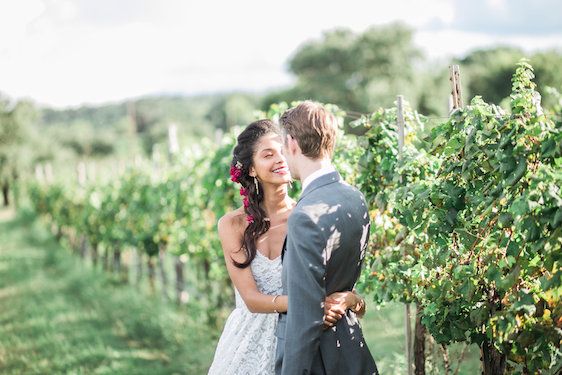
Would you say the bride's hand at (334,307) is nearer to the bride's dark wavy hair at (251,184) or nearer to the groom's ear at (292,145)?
the groom's ear at (292,145)

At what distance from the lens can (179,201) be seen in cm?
872

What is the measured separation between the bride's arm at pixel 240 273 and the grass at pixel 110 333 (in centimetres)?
160

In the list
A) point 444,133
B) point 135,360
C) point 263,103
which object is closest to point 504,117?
point 444,133

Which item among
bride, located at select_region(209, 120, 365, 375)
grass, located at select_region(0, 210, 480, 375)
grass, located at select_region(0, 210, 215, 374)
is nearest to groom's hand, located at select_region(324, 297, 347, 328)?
bride, located at select_region(209, 120, 365, 375)

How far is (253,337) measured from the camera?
11.1 feet

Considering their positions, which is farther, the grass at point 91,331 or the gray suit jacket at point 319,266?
the grass at point 91,331

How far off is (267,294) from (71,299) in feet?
25.7

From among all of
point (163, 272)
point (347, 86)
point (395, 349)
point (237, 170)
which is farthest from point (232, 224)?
point (347, 86)

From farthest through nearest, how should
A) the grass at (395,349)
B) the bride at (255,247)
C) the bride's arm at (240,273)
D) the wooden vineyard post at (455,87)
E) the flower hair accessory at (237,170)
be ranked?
the grass at (395,349) → the wooden vineyard post at (455,87) → the flower hair accessory at (237,170) → the bride at (255,247) → the bride's arm at (240,273)

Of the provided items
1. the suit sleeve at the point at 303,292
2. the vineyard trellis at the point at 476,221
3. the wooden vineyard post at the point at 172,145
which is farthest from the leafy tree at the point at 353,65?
the suit sleeve at the point at 303,292

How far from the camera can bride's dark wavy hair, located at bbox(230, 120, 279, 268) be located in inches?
129

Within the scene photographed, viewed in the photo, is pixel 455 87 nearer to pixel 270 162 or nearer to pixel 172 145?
pixel 270 162

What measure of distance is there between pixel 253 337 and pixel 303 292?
1079 millimetres

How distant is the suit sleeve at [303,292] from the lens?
2.38 meters
